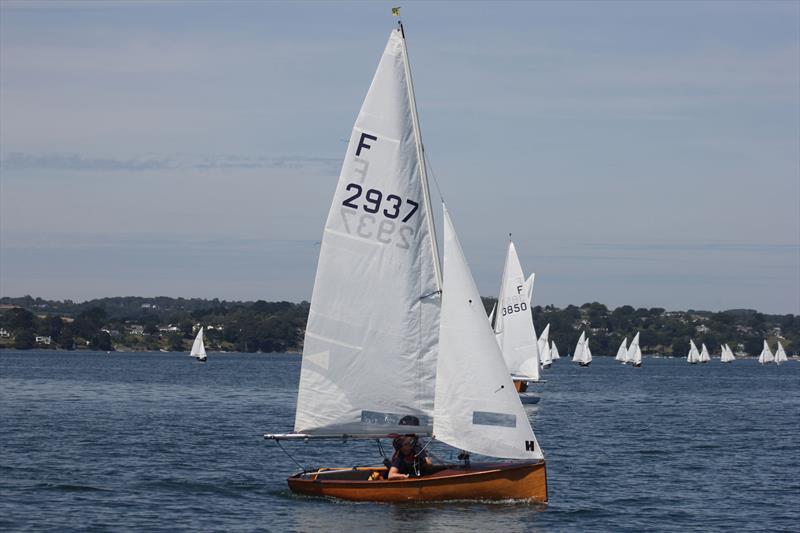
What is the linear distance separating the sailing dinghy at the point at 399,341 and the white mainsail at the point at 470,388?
3 cm

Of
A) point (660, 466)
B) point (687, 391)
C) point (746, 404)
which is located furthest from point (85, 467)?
point (687, 391)

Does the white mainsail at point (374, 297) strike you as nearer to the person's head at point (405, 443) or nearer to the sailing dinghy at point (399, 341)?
the sailing dinghy at point (399, 341)

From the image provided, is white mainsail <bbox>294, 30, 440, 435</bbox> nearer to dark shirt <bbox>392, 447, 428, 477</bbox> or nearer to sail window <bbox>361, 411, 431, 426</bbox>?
sail window <bbox>361, 411, 431, 426</bbox>

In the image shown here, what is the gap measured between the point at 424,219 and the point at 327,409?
216 inches

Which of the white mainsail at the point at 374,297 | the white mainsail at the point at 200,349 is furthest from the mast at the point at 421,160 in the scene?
the white mainsail at the point at 200,349

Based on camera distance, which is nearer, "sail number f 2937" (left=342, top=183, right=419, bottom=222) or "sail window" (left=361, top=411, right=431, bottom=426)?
"sail number f 2937" (left=342, top=183, right=419, bottom=222)

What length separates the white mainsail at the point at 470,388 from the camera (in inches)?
1200

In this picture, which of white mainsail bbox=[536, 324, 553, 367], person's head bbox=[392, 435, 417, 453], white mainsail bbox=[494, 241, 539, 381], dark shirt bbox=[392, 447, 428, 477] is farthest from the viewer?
white mainsail bbox=[536, 324, 553, 367]

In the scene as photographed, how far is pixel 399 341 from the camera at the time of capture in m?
31.1

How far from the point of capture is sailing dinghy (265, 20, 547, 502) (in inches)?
1191

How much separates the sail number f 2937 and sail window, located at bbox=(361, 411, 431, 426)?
4967 millimetres

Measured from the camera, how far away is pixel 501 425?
30.7 metres

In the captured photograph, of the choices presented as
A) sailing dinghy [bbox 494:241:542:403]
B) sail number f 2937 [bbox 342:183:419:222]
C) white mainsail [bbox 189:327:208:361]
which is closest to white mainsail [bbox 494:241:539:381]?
sailing dinghy [bbox 494:241:542:403]

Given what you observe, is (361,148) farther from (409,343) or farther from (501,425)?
(501,425)
